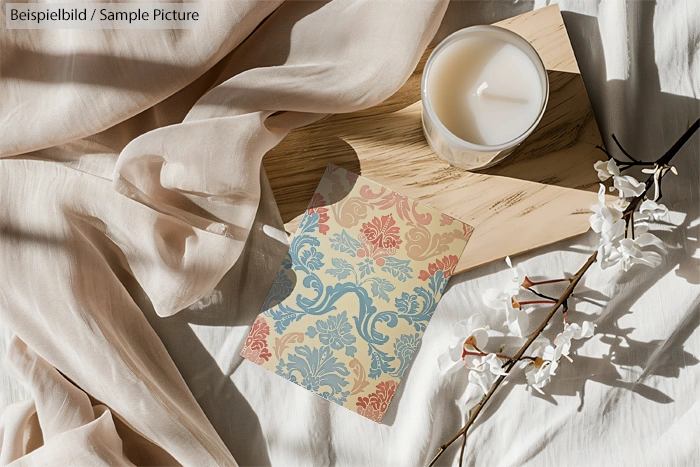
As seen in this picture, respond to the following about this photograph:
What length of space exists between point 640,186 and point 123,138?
1.73 ft

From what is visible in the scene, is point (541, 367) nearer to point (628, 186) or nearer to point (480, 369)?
point (480, 369)

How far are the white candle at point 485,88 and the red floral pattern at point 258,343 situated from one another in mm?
270

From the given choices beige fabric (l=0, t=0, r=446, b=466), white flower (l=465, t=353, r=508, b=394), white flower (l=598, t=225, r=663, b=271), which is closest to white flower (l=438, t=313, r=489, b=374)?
white flower (l=465, t=353, r=508, b=394)

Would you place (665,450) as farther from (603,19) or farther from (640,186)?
(603,19)

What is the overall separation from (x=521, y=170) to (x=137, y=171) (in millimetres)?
394

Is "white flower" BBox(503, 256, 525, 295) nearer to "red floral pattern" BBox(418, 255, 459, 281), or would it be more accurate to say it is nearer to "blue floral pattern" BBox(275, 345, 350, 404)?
"red floral pattern" BBox(418, 255, 459, 281)

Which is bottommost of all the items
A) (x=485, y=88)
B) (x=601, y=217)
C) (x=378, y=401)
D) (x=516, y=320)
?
(x=378, y=401)

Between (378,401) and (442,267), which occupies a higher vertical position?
(442,267)

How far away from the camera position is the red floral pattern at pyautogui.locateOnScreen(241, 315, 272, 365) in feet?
2.00

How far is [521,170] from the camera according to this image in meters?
0.60

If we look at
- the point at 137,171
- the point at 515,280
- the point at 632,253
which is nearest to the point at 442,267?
the point at 515,280

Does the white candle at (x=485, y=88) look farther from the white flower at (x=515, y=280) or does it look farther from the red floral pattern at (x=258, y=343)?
the red floral pattern at (x=258, y=343)

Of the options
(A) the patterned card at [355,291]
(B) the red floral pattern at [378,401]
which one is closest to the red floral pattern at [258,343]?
(A) the patterned card at [355,291]

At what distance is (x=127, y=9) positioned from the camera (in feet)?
1.86
